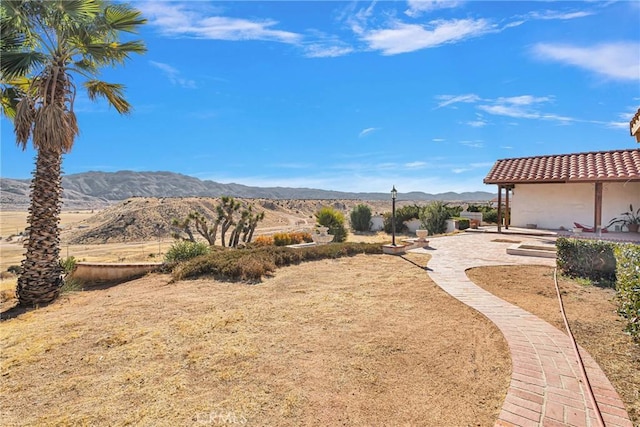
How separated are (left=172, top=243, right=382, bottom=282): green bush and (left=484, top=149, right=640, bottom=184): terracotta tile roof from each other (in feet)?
36.0

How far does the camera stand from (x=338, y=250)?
11438 millimetres

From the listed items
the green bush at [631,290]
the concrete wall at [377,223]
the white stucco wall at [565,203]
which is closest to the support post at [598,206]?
the white stucco wall at [565,203]

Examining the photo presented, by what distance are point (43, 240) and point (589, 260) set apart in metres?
13.0

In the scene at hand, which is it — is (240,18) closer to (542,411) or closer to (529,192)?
(542,411)

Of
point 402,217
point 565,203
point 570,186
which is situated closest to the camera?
point 570,186

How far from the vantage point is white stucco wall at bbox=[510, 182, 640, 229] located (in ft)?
50.8

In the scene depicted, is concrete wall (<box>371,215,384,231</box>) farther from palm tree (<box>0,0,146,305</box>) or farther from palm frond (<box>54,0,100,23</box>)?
palm frond (<box>54,0,100,23</box>)

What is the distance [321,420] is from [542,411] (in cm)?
196

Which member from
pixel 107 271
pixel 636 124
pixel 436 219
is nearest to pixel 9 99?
pixel 107 271

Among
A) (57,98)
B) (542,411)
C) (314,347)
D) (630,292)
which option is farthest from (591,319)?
(57,98)

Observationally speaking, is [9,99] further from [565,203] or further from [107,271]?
[565,203]

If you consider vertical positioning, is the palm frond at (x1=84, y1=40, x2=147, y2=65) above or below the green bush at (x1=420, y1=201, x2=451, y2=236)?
above

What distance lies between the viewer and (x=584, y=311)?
5.55 meters

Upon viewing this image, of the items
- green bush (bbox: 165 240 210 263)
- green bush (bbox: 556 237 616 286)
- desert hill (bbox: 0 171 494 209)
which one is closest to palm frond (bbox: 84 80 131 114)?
green bush (bbox: 165 240 210 263)
